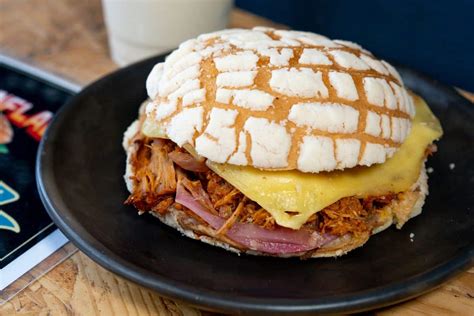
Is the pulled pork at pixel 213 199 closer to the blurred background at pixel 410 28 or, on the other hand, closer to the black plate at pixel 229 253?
the black plate at pixel 229 253

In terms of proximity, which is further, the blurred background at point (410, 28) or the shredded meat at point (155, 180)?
the blurred background at point (410, 28)

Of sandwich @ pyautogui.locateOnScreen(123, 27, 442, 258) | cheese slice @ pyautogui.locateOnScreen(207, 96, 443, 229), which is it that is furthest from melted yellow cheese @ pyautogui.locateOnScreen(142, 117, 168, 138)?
cheese slice @ pyautogui.locateOnScreen(207, 96, 443, 229)

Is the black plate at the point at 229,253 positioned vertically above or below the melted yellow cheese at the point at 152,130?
below

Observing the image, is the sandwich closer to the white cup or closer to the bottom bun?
the bottom bun

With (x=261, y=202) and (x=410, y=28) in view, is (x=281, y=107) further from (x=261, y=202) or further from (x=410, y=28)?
(x=410, y=28)

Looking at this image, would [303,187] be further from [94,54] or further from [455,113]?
[94,54]

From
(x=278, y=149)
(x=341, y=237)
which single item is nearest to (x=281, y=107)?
(x=278, y=149)

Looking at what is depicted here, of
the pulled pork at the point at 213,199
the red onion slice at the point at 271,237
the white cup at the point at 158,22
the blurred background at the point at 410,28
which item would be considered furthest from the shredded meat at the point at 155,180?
the blurred background at the point at 410,28
